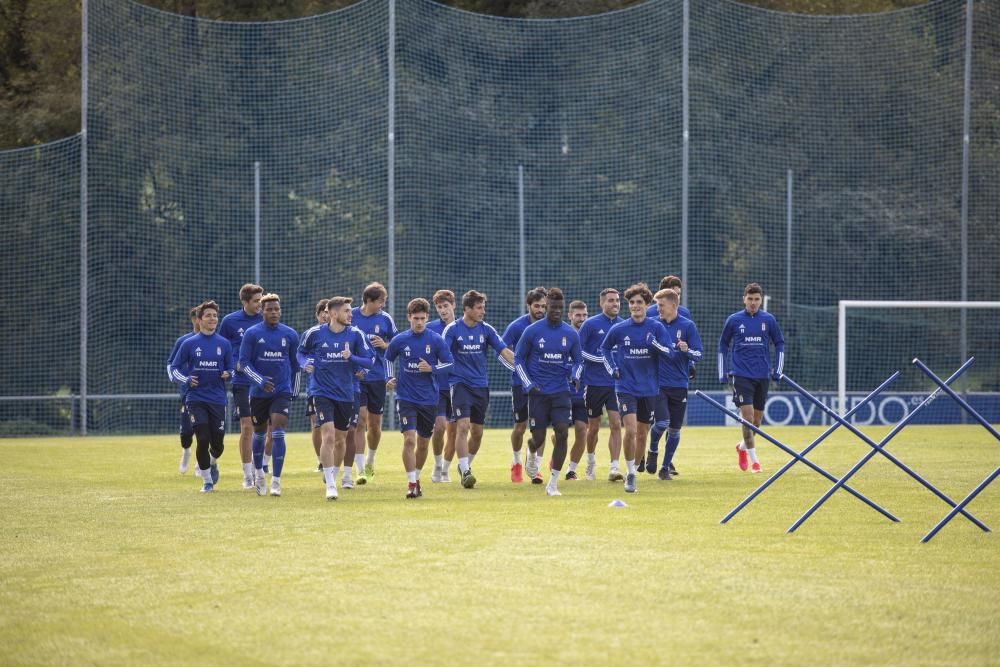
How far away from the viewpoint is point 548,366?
1419cm

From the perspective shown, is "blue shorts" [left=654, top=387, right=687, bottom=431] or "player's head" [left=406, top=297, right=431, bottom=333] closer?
"player's head" [left=406, top=297, right=431, bottom=333]

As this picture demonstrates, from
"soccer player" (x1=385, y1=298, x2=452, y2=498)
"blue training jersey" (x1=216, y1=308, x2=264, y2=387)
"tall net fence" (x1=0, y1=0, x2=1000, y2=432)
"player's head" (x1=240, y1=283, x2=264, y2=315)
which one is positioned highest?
"tall net fence" (x1=0, y1=0, x2=1000, y2=432)

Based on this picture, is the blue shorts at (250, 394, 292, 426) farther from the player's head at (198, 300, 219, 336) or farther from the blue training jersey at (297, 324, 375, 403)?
the player's head at (198, 300, 219, 336)

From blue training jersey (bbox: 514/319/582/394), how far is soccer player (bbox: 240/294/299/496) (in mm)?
2341

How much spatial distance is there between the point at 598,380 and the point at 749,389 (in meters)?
2.27

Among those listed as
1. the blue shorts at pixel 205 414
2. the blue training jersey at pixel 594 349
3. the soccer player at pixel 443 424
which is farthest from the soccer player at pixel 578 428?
the blue shorts at pixel 205 414

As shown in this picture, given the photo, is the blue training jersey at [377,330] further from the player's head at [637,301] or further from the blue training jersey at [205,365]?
the player's head at [637,301]

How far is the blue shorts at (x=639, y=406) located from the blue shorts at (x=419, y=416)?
2.27 m

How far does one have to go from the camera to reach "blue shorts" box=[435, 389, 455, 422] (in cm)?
1578

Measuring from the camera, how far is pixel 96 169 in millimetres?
31062

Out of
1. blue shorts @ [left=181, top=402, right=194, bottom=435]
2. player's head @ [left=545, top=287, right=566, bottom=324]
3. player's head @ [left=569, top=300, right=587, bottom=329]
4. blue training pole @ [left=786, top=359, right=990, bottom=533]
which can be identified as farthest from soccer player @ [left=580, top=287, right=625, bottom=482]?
blue training pole @ [left=786, top=359, right=990, bottom=533]

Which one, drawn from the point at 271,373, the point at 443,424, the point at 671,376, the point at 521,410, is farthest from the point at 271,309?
the point at 671,376

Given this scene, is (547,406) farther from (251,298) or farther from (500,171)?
(500,171)

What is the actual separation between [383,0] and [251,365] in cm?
1902
